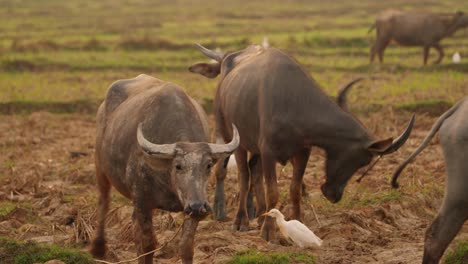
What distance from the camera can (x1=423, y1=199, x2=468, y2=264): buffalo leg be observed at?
5.29 meters

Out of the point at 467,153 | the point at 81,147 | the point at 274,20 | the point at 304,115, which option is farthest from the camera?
the point at 274,20

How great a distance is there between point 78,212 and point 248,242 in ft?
4.92

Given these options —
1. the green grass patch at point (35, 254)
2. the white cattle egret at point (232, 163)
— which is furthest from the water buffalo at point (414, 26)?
the green grass patch at point (35, 254)

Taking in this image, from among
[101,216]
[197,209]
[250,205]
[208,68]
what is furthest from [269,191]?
[208,68]

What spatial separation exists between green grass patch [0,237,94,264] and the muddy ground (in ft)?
2.29

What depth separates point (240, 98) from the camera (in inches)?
291

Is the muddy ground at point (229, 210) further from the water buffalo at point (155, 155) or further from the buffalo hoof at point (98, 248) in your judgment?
the water buffalo at point (155, 155)

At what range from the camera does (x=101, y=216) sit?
671 cm

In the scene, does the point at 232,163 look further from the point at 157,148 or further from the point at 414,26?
the point at 414,26

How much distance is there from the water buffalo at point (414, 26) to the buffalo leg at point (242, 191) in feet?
39.1

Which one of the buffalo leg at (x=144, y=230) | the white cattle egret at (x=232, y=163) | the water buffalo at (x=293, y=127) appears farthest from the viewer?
the white cattle egret at (x=232, y=163)

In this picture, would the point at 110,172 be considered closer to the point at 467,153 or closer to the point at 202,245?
the point at 202,245

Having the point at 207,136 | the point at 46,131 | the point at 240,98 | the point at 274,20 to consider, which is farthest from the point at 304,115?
the point at 274,20

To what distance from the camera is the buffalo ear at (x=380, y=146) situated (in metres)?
6.66
